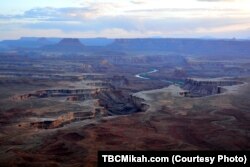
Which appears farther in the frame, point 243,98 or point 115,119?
point 243,98

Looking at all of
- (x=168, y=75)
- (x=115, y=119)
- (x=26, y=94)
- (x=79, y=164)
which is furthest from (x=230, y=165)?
(x=168, y=75)

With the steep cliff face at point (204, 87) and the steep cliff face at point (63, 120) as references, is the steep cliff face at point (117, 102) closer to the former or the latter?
the steep cliff face at point (63, 120)

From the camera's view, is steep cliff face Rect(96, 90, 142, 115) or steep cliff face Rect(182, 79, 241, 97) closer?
steep cliff face Rect(96, 90, 142, 115)

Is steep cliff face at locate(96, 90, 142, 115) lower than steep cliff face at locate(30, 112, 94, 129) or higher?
lower

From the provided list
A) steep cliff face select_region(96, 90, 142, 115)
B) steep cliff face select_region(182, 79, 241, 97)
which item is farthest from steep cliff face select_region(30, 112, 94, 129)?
steep cliff face select_region(182, 79, 241, 97)

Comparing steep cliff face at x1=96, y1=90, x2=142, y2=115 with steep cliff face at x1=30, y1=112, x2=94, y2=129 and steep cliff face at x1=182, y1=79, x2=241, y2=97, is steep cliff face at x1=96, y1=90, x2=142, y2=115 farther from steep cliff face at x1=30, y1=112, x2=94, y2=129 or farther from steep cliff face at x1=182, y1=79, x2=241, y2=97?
steep cliff face at x1=182, y1=79, x2=241, y2=97

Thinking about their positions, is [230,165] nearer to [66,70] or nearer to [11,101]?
[11,101]

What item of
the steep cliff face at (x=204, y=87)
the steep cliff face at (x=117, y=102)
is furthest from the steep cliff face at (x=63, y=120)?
the steep cliff face at (x=204, y=87)

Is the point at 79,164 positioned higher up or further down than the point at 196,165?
further down
